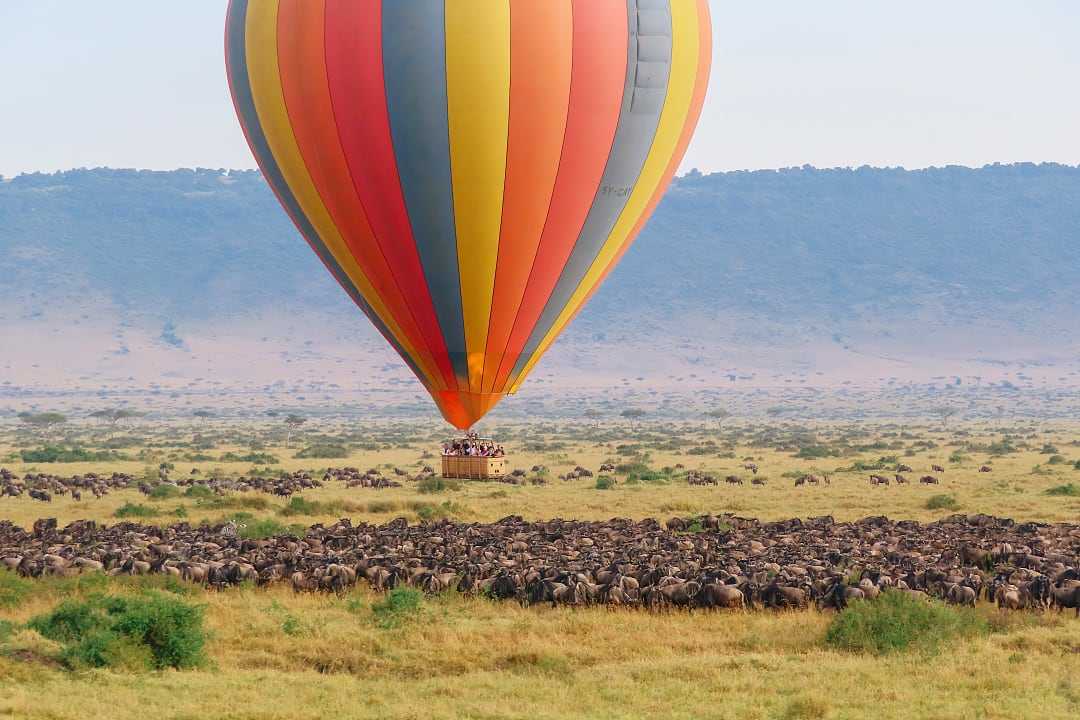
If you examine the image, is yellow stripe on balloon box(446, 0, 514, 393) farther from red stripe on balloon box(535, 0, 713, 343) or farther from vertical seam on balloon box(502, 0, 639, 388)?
red stripe on balloon box(535, 0, 713, 343)

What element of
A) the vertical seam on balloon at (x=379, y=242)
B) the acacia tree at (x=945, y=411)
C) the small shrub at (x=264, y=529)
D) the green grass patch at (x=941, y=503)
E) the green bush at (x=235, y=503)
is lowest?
the small shrub at (x=264, y=529)

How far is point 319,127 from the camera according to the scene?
31.3m

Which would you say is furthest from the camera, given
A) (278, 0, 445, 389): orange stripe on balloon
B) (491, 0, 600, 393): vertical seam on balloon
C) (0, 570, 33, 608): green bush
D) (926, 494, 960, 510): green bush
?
(926, 494, 960, 510): green bush

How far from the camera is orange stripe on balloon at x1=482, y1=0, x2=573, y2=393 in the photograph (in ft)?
101

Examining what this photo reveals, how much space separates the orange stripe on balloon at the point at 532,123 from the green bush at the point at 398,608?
36.8 ft

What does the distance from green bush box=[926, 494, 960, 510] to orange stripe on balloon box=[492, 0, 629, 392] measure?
1122cm

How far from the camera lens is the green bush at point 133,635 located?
61.0 feet

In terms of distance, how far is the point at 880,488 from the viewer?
4338cm

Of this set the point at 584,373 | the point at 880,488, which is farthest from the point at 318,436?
the point at 584,373

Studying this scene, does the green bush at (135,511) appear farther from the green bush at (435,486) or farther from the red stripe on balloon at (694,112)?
the red stripe on balloon at (694,112)

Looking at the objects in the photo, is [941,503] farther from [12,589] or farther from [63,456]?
[63,456]

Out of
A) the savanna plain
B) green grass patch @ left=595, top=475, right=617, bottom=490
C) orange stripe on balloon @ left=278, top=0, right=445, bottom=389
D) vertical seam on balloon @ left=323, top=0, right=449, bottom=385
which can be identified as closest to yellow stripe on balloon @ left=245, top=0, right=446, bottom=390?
orange stripe on balloon @ left=278, top=0, right=445, bottom=389

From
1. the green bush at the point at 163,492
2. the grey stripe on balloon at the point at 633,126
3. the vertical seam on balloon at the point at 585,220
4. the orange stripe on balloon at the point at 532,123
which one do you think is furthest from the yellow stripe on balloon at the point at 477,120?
the green bush at the point at 163,492

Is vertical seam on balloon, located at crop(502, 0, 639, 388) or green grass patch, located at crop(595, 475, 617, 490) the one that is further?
green grass patch, located at crop(595, 475, 617, 490)
